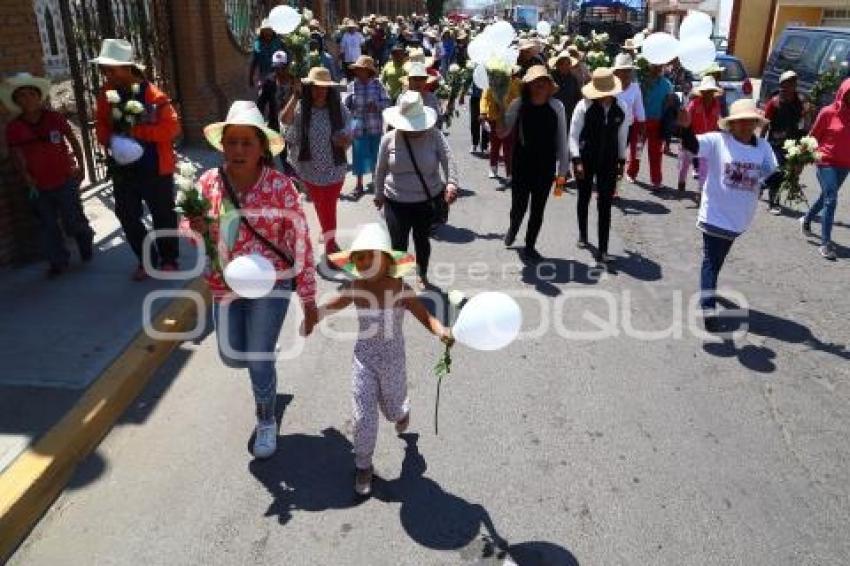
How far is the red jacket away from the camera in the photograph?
7.37 meters

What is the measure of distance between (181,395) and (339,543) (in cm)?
188

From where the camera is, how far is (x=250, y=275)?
11.4 feet

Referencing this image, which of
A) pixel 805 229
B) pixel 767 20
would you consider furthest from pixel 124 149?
pixel 767 20

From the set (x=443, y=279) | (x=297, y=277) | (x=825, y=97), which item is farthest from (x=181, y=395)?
(x=825, y=97)

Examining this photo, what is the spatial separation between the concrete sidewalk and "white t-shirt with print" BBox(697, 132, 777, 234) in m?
4.48

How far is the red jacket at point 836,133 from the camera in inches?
290

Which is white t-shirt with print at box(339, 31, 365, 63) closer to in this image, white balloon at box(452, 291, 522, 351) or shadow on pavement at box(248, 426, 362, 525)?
shadow on pavement at box(248, 426, 362, 525)

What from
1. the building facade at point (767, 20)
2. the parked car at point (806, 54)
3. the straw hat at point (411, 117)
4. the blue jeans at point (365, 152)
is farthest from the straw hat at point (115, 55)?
the building facade at point (767, 20)

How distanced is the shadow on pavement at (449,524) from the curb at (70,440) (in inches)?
67.2

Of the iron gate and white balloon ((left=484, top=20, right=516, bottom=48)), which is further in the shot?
white balloon ((left=484, top=20, right=516, bottom=48))

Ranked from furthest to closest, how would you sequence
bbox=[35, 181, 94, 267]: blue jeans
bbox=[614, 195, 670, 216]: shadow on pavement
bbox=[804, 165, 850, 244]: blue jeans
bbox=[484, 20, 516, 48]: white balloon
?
bbox=[484, 20, 516, 48]: white balloon → bbox=[614, 195, 670, 216]: shadow on pavement → bbox=[804, 165, 850, 244]: blue jeans → bbox=[35, 181, 94, 267]: blue jeans

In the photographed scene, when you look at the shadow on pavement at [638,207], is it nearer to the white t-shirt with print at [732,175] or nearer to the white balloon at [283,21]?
the white t-shirt with print at [732,175]

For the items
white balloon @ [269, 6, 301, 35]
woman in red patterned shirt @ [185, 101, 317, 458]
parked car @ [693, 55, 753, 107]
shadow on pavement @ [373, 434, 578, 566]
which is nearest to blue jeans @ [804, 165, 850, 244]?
shadow on pavement @ [373, 434, 578, 566]

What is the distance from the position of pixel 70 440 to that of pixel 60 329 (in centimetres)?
157
